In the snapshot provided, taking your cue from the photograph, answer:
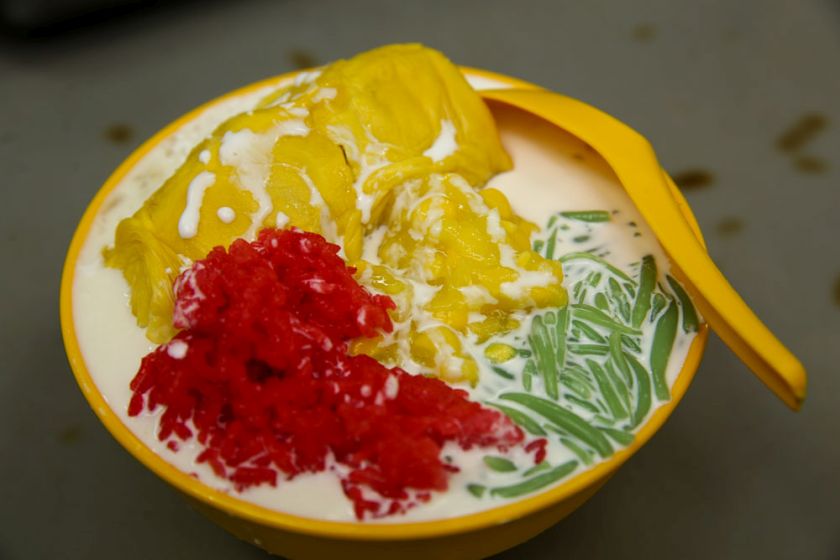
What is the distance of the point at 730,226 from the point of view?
1.79 metres

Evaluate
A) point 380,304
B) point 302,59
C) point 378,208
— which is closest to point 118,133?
point 302,59

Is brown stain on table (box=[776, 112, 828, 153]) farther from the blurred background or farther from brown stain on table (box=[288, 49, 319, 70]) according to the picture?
brown stain on table (box=[288, 49, 319, 70])

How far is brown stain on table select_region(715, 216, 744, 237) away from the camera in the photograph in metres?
1.78

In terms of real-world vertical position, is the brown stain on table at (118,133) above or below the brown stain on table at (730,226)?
above

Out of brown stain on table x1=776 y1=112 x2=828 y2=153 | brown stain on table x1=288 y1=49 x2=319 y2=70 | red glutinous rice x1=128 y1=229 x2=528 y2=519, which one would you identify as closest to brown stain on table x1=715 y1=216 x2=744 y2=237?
brown stain on table x1=776 y1=112 x2=828 y2=153

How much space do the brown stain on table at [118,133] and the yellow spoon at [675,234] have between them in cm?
97

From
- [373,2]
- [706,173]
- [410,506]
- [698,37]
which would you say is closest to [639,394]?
[410,506]

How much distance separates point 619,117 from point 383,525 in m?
1.36

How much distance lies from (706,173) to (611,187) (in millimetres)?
602

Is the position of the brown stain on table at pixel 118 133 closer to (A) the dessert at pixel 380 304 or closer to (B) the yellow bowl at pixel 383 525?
(A) the dessert at pixel 380 304

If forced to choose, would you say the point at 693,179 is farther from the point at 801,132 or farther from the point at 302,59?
the point at 302,59

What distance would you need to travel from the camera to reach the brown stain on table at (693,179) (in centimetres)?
187

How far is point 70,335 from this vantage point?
3.85 feet

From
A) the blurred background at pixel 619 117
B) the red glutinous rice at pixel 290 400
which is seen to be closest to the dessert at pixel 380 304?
the red glutinous rice at pixel 290 400
